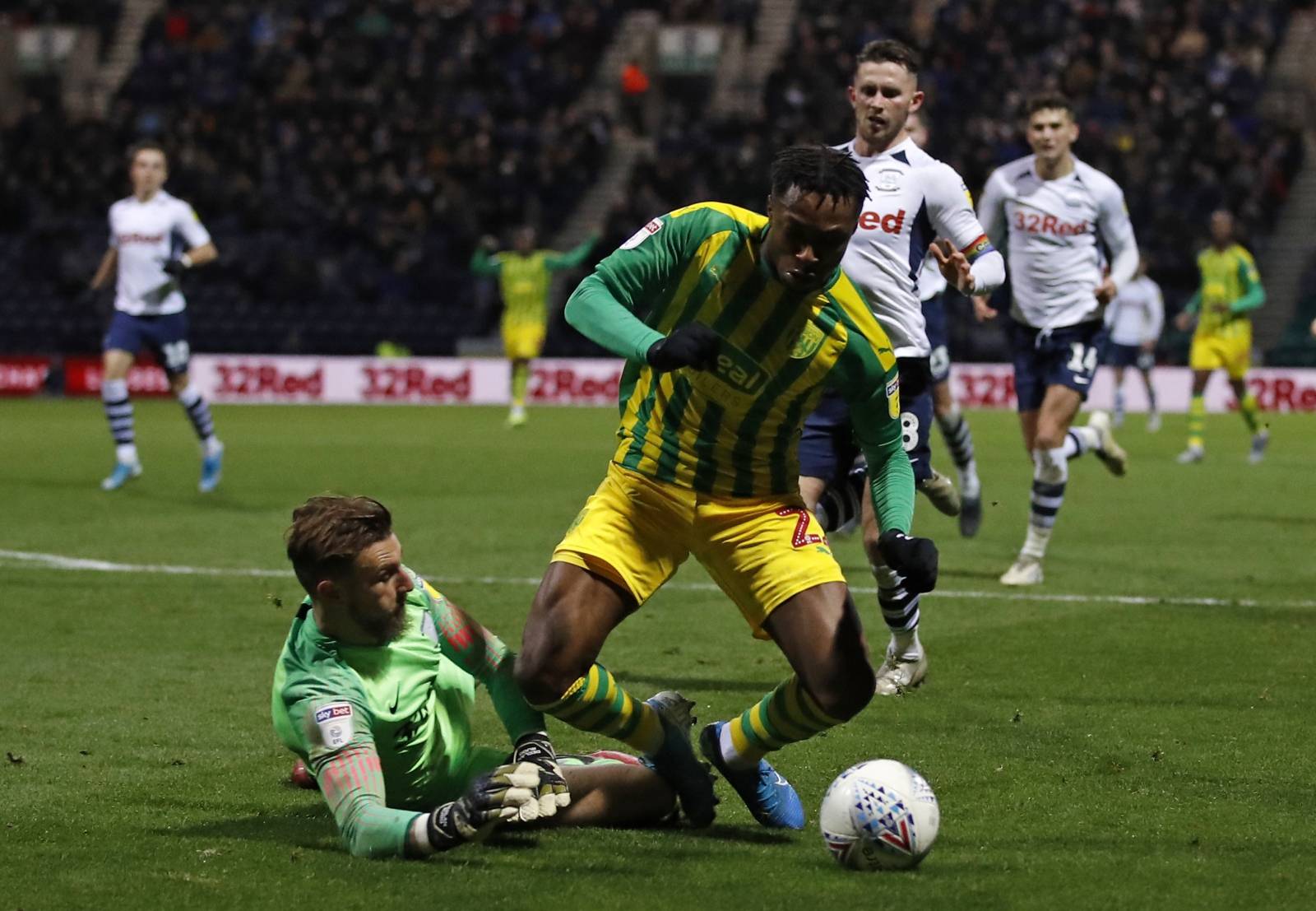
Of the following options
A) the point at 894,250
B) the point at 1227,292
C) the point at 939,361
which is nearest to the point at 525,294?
the point at 1227,292

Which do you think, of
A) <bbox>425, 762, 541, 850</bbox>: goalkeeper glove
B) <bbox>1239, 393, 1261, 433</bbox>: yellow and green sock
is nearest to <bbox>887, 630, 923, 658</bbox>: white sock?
<bbox>425, 762, 541, 850</bbox>: goalkeeper glove

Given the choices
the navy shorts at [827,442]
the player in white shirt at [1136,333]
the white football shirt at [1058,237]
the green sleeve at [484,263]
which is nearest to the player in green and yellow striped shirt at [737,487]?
the navy shorts at [827,442]

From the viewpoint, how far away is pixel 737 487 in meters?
5.19

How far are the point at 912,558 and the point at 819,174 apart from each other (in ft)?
3.19

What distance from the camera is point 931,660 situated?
25.7 ft

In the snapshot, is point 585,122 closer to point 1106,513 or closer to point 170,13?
point 170,13

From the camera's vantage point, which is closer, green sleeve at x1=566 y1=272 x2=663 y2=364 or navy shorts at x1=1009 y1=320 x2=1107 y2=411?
green sleeve at x1=566 y1=272 x2=663 y2=364

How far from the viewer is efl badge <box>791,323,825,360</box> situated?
198 inches

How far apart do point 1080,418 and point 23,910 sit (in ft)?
70.4

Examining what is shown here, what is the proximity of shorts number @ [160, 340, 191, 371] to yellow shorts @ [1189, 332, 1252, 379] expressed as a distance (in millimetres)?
10883

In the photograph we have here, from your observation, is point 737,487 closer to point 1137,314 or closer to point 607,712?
point 607,712

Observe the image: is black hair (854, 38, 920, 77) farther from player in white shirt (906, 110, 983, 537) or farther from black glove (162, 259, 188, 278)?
black glove (162, 259, 188, 278)

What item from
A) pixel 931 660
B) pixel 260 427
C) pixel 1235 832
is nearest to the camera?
pixel 1235 832

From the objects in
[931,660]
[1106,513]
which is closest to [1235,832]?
[931,660]
